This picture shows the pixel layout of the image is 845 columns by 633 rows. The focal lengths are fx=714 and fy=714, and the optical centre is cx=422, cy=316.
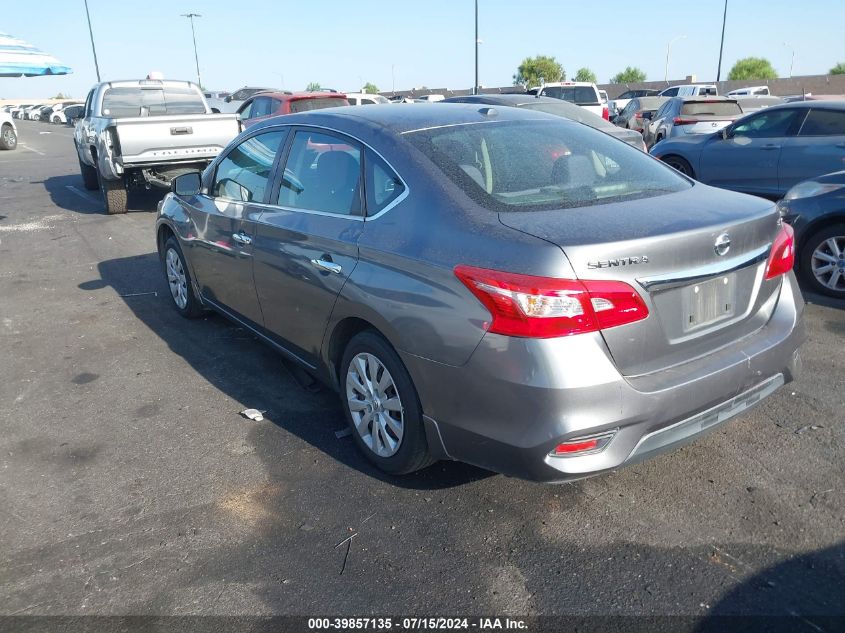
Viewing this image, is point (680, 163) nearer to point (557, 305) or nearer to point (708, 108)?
point (708, 108)

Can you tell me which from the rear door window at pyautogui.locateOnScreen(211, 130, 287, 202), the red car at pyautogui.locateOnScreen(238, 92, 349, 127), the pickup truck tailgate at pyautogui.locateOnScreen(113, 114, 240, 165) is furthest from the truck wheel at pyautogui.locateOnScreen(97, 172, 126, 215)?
the rear door window at pyautogui.locateOnScreen(211, 130, 287, 202)

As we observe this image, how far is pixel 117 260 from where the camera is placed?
330 inches

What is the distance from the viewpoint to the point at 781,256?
329cm

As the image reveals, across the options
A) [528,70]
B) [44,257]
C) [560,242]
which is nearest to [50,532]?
[560,242]

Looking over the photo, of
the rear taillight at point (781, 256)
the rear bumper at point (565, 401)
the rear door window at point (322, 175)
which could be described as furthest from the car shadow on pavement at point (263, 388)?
the rear taillight at point (781, 256)

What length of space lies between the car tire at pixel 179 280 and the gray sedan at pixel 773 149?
23.4 feet

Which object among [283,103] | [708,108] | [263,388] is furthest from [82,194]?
[708,108]

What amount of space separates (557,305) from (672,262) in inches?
20.0

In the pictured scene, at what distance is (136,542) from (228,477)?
0.59 m

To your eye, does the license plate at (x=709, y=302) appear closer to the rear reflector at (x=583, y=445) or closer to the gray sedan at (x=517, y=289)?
the gray sedan at (x=517, y=289)

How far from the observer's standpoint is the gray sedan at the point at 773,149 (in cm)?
860

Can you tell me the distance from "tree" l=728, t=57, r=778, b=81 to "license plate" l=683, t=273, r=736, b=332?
281 feet

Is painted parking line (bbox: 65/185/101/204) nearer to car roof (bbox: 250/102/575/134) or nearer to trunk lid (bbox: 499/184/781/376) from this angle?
car roof (bbox: 250/102/575/134)

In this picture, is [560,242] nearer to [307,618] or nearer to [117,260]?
[307,618]
